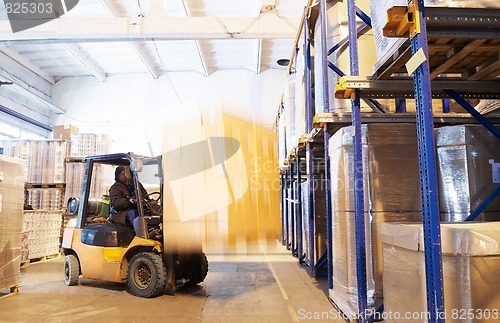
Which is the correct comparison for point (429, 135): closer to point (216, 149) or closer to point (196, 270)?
point (216, 149)

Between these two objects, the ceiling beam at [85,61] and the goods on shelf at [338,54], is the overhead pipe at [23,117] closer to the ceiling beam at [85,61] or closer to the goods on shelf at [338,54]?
the ceiling beam at [85,61]

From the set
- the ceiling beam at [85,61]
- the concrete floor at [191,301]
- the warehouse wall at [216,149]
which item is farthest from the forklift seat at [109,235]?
the ceiling beam at [85,61]

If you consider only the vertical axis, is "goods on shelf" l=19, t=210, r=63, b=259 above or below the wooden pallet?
below

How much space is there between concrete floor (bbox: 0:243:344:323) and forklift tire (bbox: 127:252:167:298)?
0.42 ft

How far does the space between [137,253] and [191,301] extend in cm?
119

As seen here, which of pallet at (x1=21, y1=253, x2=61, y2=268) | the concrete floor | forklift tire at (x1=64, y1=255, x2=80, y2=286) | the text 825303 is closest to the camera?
the concrete floor

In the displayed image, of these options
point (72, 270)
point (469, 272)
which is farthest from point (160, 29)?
point (469, 272)

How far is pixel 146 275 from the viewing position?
17.8 feet

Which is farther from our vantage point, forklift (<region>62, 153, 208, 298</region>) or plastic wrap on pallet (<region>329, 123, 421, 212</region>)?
forklift (<region>62, 153, 208, 298</region>)

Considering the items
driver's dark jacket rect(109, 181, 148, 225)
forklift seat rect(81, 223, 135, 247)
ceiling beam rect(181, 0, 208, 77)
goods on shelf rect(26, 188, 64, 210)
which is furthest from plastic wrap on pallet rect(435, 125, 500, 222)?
goods on shelf rect(26, 188, 64, 210)

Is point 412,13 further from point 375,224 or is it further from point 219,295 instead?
point 219,295

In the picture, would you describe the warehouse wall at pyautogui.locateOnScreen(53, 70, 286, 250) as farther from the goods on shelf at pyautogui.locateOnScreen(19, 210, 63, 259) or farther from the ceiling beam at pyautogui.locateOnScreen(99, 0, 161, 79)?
the goods on shelf at pyautogui.locateOnScreen(19, 210, 63, 259)

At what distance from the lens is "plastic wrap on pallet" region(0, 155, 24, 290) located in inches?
208

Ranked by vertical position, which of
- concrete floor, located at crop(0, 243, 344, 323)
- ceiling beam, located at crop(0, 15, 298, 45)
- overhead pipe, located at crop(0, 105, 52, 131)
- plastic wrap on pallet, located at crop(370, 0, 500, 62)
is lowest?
concrete floor, located at crop(0, 243, 344, 323)
